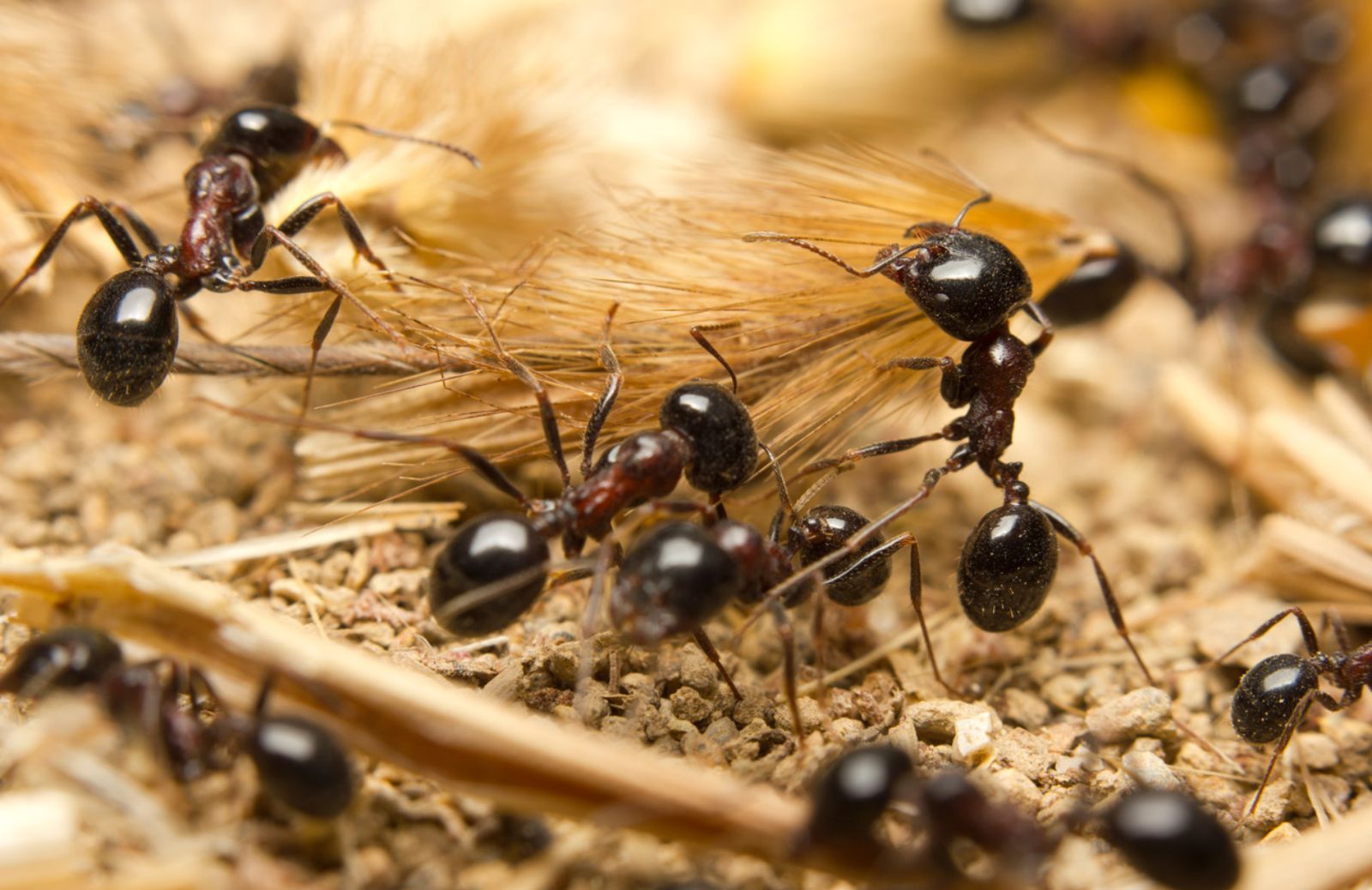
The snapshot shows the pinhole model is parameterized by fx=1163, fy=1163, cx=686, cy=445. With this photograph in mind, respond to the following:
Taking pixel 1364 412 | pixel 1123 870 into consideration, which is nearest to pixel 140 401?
pixel 1123 870

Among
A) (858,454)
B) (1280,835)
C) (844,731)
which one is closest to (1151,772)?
(1280,835)

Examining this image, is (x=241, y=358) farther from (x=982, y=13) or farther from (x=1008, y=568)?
(x=982, y=13)

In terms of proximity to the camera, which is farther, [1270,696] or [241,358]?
[241,358]

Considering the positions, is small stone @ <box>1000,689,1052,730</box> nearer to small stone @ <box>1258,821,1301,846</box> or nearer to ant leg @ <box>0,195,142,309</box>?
small stone @ <box>1258,821,1301,846</box>

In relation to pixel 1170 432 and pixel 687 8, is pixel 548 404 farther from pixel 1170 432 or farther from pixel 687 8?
pixel 687 8

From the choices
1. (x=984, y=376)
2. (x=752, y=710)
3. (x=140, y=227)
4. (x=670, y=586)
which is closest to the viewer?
(x=670, y=586)

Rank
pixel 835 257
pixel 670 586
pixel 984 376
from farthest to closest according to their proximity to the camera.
Result: pixel 984 376 → pixel 835 257 → pixel 670 586

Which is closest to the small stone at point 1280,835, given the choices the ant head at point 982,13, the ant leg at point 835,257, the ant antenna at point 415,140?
the ant leg at point 835,257
